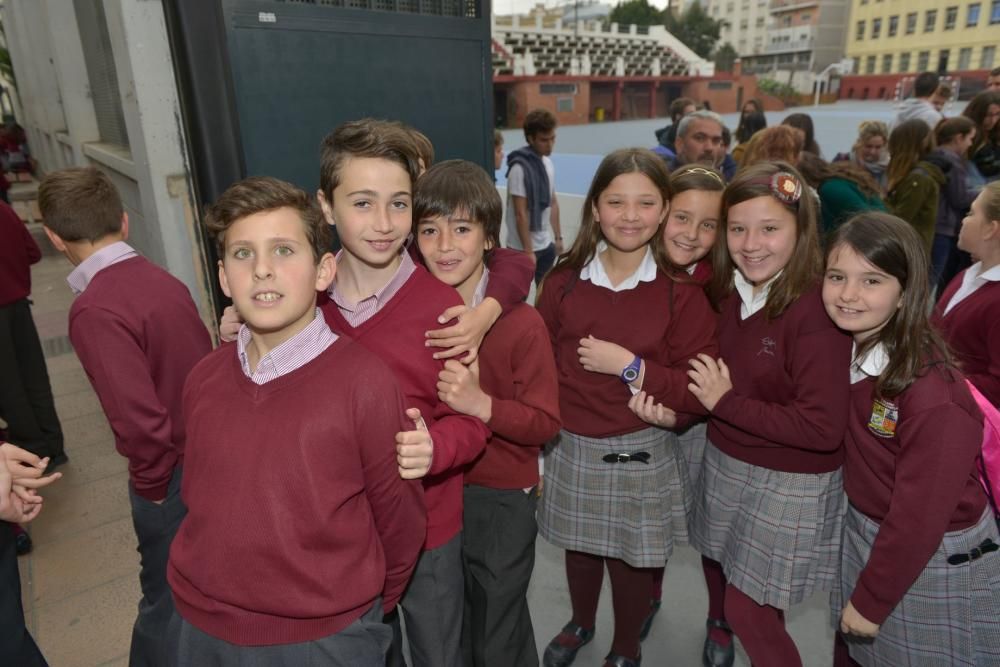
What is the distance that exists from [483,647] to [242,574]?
834 millimetres

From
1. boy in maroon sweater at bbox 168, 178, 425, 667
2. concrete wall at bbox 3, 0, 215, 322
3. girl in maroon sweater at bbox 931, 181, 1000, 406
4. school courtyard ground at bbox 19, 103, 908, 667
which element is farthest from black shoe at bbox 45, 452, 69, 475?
girl in maroon sweater at bbox 931, 181, 1000, 406

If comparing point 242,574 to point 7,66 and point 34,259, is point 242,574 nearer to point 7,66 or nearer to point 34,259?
point 34,259

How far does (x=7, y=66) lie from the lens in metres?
16.2

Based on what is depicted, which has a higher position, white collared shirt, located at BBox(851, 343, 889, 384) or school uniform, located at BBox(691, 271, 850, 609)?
white collared shirt, located at BBox(851, 343, 889, 384)

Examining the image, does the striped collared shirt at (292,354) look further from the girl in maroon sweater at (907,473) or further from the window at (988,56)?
the window at (988,56)

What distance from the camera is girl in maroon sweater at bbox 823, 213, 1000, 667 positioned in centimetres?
134

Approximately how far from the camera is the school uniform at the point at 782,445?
60.6 inches

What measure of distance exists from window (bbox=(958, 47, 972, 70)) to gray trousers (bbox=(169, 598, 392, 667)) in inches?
2354

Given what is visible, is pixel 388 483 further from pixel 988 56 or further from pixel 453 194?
pixel 988 56

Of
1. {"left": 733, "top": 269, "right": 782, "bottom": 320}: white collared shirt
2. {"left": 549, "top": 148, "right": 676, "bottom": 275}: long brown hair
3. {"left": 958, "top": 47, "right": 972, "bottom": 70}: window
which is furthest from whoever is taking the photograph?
{"left": 958, "top": 47, "right": 972, "bottom": 70}: window

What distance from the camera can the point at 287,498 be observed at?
1136 millimetres

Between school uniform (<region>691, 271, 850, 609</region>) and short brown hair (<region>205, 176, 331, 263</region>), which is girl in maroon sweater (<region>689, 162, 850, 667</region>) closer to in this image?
school uniform (<region>691, 271, 850, 609</region>)

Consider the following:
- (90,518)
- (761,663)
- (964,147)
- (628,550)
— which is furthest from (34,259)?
(964,147)

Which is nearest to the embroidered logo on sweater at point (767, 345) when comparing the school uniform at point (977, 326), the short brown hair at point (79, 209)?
the school uniform at point (977, 326)
